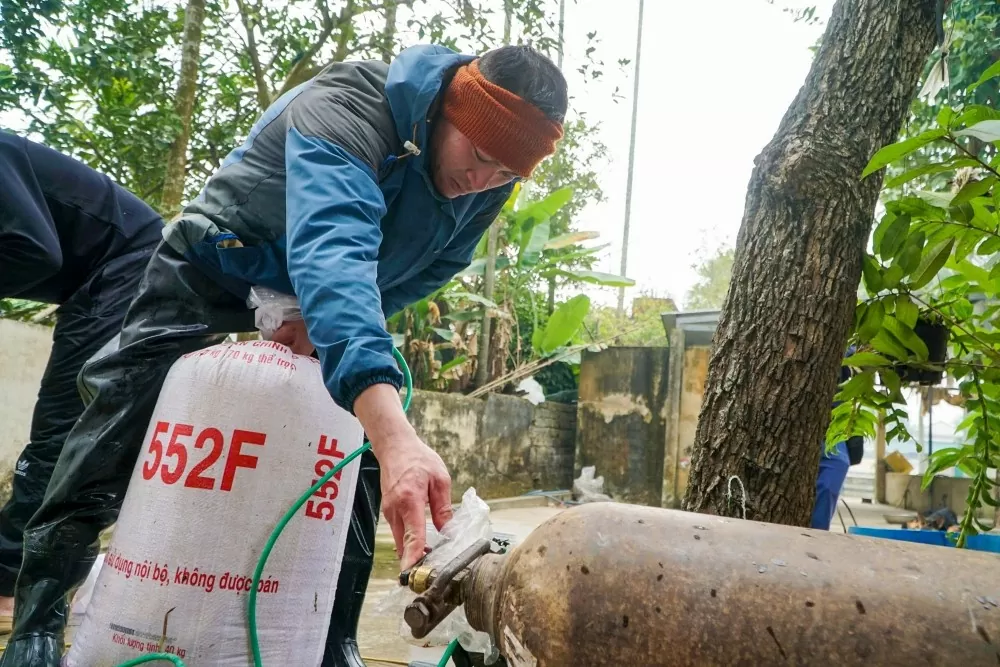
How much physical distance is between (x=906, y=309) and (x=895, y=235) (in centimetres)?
21

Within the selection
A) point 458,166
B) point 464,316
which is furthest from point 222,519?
point 464,316

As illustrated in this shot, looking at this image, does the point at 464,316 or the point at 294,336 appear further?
the point at 464,316

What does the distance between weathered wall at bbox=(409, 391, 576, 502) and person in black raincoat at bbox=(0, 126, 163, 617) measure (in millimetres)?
3606

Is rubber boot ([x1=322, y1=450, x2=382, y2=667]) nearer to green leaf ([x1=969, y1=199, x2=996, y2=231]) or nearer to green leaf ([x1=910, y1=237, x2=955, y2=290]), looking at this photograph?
green leaf ([x1=910, y1=237, x2=955, y2=290])

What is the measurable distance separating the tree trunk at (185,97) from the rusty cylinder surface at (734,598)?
3995 mm

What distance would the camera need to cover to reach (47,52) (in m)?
3.90

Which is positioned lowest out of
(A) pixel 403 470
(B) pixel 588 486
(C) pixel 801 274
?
(B) pixel 588 486

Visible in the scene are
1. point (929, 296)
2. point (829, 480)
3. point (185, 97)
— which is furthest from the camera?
point (185, 97)

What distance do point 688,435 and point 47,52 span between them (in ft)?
19.1

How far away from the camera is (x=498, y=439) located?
22.1 feet

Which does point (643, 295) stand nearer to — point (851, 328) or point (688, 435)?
point (688, 435)

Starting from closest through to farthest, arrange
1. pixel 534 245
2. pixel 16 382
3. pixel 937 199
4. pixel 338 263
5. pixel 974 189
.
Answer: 1. pixel 338 263
2. pixel 974 189
3. pixel 937 199
4. pixel 16 382
5. pixel 534 245

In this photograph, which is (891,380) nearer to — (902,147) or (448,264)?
(902,147)

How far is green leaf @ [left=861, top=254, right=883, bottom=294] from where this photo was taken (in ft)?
5.51
